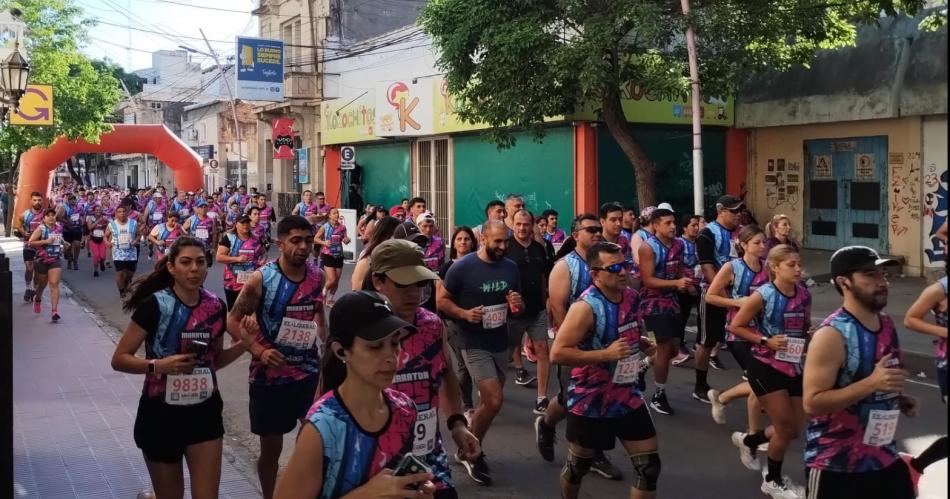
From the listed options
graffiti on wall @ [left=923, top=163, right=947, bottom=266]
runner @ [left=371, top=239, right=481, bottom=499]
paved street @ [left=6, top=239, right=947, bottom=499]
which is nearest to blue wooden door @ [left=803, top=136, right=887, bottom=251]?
graffiti on wall @ [left=923, top=163, right=947, bottom=266]

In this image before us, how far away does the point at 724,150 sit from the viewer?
70.1ft

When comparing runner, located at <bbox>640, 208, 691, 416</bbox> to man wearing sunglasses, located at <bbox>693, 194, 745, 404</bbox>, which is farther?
man wearing sunglasses, located at <bbox>693, 194, 745, 404</bbox>

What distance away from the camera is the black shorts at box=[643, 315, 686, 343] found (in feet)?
26.4

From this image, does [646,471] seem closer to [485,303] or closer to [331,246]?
[485,303]

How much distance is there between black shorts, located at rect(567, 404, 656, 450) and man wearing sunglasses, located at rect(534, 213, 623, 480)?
3.83 feet

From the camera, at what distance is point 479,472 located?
20.2 feet

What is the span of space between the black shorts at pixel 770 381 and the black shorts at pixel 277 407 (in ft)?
9.29

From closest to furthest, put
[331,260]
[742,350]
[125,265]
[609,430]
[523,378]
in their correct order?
[609,430] → [742,350] → [523,378] → [331,260] → [125,265]

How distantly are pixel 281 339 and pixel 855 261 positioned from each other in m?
3.18

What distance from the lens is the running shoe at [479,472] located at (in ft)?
20.1

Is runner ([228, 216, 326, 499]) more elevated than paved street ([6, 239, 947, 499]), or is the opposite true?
runner ([228, 216, 326, 499])

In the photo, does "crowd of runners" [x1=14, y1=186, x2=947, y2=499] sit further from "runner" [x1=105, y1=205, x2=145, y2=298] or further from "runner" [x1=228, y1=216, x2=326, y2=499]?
"runner" [x1=105, y1=205, x2=145, y2=298]

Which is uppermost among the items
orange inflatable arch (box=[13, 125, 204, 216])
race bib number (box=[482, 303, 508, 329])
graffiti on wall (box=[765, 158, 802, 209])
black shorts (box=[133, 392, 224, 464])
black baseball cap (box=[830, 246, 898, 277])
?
orange inflatable arch (box=[13, 125, 204, 216])

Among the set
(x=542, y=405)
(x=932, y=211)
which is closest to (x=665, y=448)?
(x=542, y=405)
